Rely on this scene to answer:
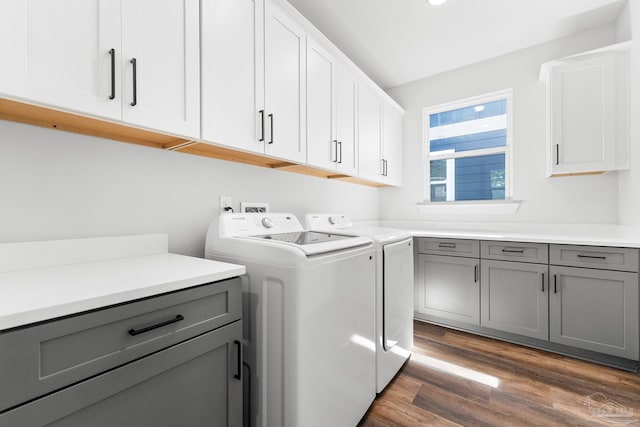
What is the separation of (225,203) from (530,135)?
9.87 ft

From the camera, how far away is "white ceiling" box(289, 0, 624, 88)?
7.16ft

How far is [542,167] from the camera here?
9.02ft

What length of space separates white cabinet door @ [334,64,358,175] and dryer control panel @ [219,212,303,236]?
2.13ft

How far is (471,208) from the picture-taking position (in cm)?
312

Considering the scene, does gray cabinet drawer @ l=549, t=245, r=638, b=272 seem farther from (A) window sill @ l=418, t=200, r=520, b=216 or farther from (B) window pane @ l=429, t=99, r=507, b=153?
(B) window pane @ l=429, t=99, r=507, b=153

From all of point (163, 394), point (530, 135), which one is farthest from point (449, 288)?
point (163, 394)

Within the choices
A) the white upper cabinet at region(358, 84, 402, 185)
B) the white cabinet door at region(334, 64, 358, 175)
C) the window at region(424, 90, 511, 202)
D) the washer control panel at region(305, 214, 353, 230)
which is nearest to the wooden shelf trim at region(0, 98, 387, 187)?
the washer control panel at region(305, 214, 353, 230)

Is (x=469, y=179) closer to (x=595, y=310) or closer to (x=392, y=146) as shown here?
(x=392, y=146)

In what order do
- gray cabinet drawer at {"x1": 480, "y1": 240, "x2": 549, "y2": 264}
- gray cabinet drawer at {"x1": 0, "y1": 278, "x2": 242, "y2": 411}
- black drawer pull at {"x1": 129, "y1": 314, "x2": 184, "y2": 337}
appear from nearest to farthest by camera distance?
gray cabinet drawer at {"x1": 0, "y1": 278, "x2": 242, "y2": 411}, black drawer pull at {"x1": 129, "y1": 314, "x2": 184, "y2": 337}, gray cabinet drawer at {"x1": 480, "y1": 240, "x2": 549, "y2": 264}

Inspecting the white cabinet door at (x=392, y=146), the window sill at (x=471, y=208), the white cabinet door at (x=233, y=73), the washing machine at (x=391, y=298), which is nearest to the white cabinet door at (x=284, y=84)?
the white cabinet door at (x=233, y=73)

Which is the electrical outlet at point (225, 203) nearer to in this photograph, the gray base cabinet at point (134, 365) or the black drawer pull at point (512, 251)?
the gray base cabinet at point (134, 365)

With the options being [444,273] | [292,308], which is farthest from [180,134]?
[444,273]

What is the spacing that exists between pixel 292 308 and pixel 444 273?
2088 mm

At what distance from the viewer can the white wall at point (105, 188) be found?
1038 mm
